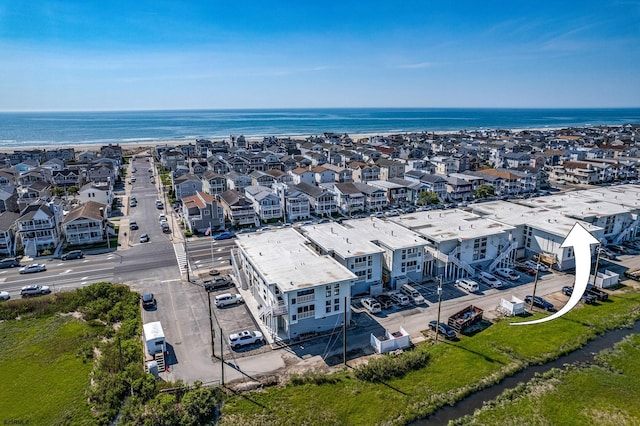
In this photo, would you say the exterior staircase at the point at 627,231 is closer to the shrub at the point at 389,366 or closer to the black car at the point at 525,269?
the black car at the point at 525,269

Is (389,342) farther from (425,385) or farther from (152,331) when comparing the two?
(152,331)

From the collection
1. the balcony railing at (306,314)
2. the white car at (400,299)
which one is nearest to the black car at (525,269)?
the white car at (400,299)

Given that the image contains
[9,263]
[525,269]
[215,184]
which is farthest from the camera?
[215,184]

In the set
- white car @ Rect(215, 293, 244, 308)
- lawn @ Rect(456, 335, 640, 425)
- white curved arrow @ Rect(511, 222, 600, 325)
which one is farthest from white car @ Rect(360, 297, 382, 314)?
white curved arrow @ Rect(511, 222, 600, 325)

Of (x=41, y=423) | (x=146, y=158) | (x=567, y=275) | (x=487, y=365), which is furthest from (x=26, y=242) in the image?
(x=146, y=158)

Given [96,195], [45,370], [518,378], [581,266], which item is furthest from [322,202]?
[581,266]

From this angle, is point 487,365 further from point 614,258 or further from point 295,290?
point 614,258
